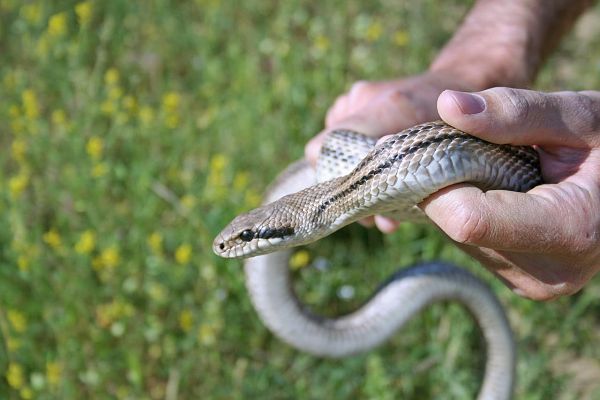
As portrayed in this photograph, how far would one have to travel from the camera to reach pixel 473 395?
381 cm

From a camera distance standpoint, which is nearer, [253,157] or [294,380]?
[294,380]

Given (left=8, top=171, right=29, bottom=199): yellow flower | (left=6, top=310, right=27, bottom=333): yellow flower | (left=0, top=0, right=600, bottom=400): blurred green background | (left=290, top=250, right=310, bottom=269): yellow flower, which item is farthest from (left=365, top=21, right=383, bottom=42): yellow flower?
(left=6, top=310, right=27, bottom=333): yellow flower

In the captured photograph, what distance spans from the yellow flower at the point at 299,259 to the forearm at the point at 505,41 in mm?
1031

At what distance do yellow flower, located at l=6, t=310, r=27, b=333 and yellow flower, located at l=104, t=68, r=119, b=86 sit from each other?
159cm

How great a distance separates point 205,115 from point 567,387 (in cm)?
251

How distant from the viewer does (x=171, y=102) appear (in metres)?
4.57

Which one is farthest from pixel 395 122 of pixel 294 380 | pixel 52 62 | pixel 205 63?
pixel 52 62

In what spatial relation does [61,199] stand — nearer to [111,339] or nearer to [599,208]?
[111,339]

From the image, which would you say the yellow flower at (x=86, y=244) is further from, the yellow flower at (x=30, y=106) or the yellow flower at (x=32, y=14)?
the yellow flower at (x=32, y=14)

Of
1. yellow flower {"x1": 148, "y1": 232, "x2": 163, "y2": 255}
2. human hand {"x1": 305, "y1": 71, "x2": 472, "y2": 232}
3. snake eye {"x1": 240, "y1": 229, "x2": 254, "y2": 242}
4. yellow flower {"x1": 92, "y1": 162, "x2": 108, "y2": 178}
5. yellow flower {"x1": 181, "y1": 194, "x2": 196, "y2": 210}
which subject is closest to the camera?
snake eye {"x1": 240, "y1": 229, "x2": 254, "y2": 242}

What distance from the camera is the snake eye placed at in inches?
100

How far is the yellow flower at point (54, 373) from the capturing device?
3305 mm

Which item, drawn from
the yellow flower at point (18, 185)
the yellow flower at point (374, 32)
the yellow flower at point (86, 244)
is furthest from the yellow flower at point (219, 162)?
the yellow flower at point (374, 32)

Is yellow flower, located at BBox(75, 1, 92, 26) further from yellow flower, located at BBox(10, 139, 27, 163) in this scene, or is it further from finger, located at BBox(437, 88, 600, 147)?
finger, located at BBox(437, 88, 600, 147)
